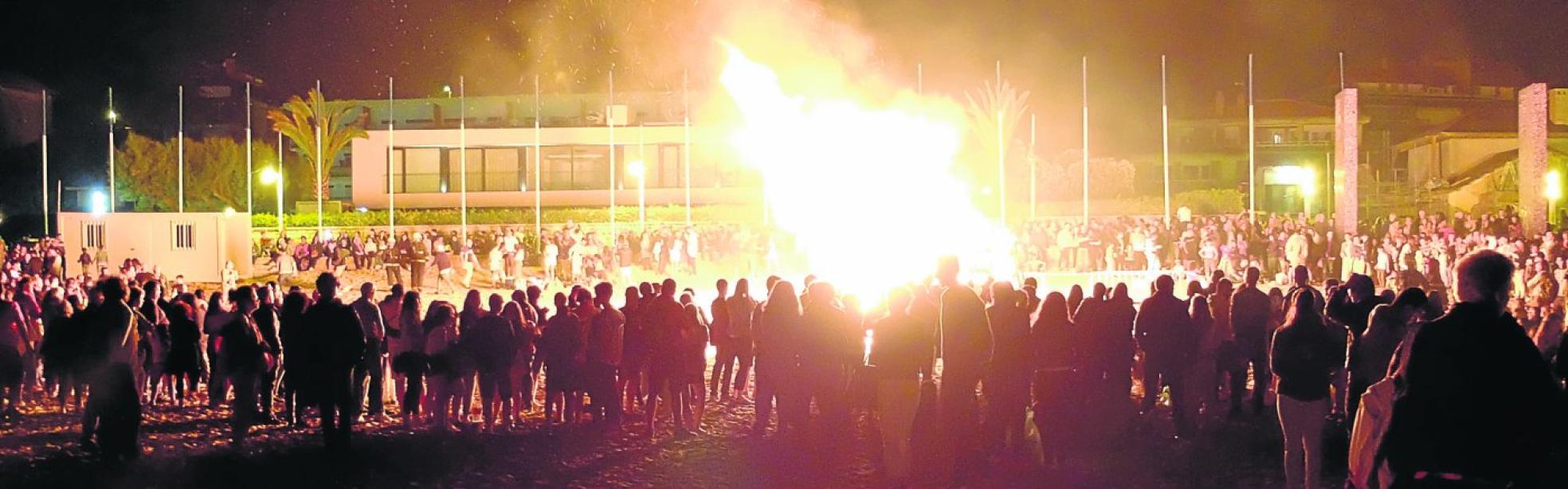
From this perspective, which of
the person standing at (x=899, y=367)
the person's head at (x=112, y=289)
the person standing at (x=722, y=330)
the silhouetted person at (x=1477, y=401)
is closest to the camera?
the silhouetted person at (x=1477, y=401)

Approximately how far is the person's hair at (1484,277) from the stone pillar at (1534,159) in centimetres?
2644

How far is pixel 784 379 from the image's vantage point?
32.6ft

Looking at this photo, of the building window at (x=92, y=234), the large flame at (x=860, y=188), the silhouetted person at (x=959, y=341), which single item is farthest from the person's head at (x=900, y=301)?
the building window at (x=92, y=234)

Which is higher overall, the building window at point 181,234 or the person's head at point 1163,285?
the building window at point 181,234

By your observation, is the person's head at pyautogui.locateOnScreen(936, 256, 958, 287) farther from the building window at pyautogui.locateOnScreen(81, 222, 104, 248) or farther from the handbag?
the building window at pyautogui.locateOnScreen(81, 222, 104, 248)

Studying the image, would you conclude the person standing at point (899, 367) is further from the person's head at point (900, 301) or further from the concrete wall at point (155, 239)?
the concrete wall at point (155, 239)

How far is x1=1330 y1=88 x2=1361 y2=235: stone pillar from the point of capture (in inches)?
1097

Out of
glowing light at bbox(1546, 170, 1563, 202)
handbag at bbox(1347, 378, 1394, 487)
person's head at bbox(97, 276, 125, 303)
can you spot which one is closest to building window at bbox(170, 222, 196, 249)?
person's head at bbox(97, 276, 125, 303)

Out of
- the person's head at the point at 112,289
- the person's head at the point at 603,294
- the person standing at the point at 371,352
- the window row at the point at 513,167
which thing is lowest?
the person standing at the point at 371,352

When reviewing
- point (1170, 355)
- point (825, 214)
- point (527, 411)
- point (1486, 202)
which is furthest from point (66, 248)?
point (1486, 202)

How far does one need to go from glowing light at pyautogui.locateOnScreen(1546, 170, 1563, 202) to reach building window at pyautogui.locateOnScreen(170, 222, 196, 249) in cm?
3597

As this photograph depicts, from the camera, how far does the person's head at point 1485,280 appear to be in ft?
14.0

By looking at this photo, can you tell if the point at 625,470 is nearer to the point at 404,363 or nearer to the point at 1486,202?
the point at 404,363

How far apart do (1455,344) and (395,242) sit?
30404mm
